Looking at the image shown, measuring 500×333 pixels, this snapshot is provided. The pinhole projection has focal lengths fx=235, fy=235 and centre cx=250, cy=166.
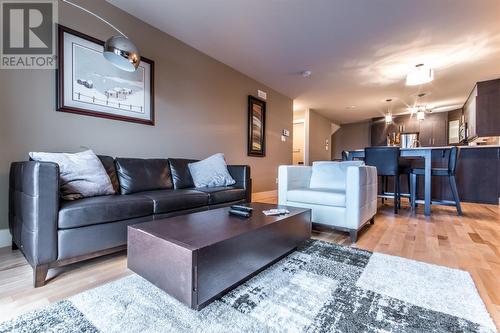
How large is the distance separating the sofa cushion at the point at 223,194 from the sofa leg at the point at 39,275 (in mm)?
1249

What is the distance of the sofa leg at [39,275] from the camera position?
4.12ft

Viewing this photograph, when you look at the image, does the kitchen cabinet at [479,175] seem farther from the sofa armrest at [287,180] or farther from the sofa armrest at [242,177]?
the sofa armrest at [242,177]

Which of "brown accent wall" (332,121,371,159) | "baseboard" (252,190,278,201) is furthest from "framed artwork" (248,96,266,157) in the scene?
"brown accent wall" (332,121,371,159)

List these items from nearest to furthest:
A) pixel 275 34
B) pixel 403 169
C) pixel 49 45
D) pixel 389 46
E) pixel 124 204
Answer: pixel 124 204
pixel 49 45
pixel 275 34
pixel 389 46
pixel 403 169

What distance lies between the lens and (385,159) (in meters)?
3.36

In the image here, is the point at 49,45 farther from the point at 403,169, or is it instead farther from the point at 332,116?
the point at 332,116

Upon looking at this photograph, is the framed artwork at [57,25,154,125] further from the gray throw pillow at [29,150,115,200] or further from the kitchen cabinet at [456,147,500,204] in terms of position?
the kitchen cabinet at [456,147,500,204]

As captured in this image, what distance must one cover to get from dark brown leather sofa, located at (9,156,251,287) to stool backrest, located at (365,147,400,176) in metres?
2.60

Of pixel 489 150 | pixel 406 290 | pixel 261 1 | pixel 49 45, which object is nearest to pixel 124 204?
pixel 49 45

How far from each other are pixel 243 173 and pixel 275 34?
1812 millimetres

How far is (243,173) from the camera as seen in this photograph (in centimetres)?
278

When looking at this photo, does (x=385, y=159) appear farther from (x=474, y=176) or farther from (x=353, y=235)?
(x=474, y=176)

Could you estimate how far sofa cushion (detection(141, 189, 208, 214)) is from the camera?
186 cm

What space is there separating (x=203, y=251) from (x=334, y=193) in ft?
5.14
